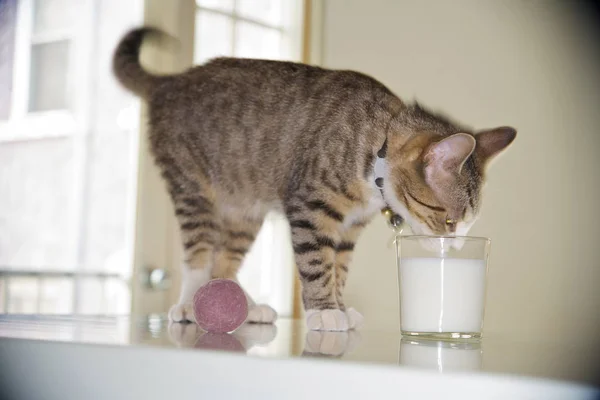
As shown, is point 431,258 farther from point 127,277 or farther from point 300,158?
point 127,277

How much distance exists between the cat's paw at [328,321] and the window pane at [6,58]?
1.74 metres

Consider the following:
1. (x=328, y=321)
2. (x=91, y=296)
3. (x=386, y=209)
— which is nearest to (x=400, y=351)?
(x=328, y=321)

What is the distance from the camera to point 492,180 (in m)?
2.70

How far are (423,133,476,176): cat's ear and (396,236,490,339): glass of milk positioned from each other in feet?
0.91

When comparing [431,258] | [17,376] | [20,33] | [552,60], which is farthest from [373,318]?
[17,376]

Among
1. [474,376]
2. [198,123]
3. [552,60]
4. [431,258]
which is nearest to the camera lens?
[474,376]

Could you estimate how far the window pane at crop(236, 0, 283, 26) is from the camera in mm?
2961

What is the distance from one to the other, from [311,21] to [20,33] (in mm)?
1278

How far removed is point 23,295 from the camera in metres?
2.36

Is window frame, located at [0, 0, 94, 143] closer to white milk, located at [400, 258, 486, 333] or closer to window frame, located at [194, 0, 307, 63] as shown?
window frame, located at [194, 0, 307, 63]

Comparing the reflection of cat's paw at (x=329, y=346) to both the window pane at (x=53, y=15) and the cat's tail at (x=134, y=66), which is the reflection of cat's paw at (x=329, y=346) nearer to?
the cat's tail at (x=134, y=66)

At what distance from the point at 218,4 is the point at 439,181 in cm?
180

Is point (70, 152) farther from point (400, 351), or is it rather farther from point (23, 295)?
point (400, 351)

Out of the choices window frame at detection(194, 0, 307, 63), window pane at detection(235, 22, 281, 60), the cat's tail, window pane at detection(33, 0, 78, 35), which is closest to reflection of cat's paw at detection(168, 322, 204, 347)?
the cat's tail
